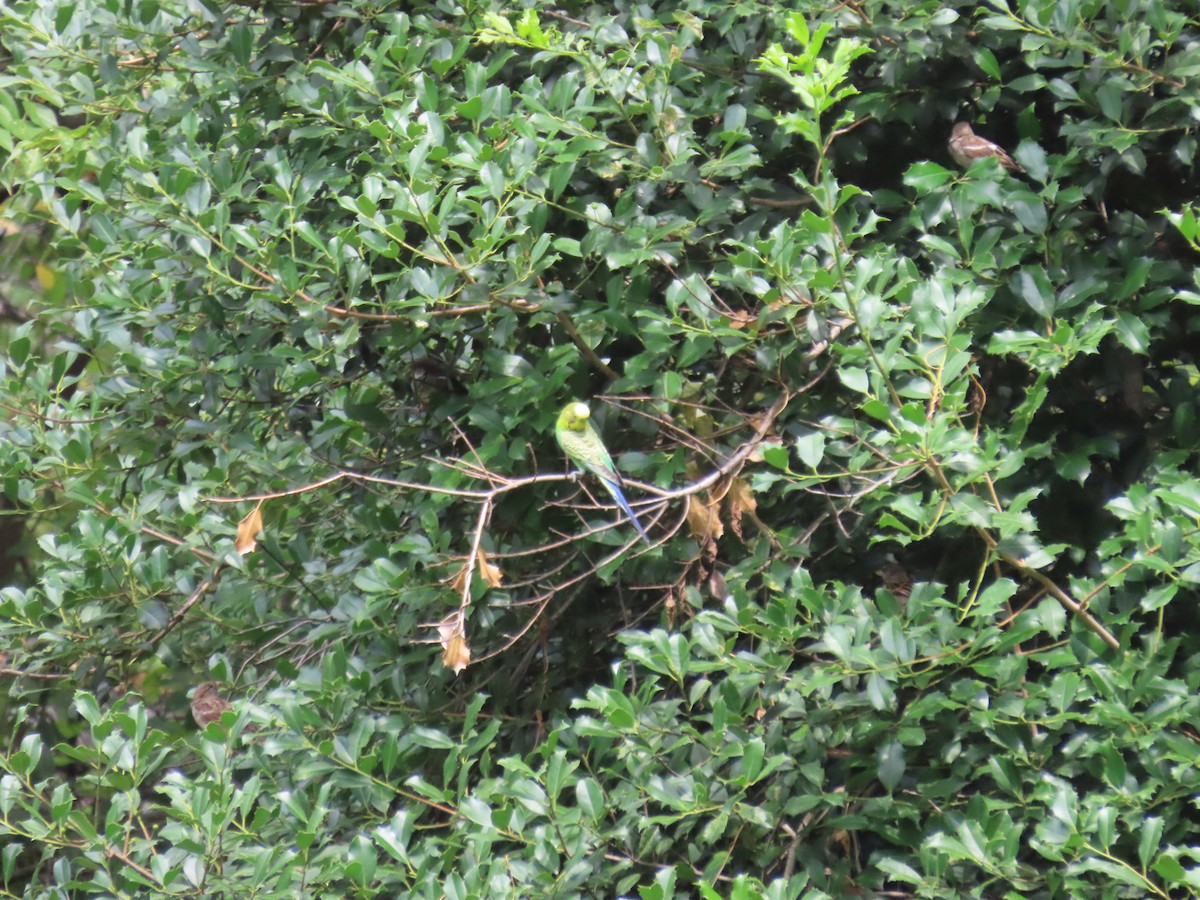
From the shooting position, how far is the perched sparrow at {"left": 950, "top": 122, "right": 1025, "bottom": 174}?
7.88 feet

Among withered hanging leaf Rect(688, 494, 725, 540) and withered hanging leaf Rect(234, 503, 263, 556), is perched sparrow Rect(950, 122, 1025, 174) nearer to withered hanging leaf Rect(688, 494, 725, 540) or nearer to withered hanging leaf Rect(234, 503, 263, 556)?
withered hanging leaf Rect(688, 494, 725, 540)

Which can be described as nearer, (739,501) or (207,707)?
(739,501)

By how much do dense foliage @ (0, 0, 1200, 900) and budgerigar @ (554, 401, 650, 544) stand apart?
7 cm

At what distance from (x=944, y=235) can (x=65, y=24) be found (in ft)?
6.60

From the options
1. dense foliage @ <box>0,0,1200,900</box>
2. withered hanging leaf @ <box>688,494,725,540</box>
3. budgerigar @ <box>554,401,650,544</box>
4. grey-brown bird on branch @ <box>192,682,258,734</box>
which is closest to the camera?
dense foliage @ <box>0,0,1200,900</box>

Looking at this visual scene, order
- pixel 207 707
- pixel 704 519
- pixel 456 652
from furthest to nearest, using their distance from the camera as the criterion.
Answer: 1. pixel 207 707
2. pixel 704 519
3. pixel 456 652

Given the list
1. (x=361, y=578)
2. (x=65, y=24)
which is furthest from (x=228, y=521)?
(x=65, y=24)

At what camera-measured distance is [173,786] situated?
239cm

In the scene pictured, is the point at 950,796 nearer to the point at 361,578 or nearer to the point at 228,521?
the point at 361,578

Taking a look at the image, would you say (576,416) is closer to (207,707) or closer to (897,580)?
(897,580)

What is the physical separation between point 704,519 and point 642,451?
366mm

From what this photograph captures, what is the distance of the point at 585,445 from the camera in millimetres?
2441

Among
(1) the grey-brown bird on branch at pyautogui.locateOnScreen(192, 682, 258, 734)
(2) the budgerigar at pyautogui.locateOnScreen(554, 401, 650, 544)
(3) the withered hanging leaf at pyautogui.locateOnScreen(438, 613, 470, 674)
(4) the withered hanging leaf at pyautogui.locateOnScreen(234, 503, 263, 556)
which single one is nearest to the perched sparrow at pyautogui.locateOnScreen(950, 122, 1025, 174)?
(2) the budgerigar at pyautogui.locateOnScreen(554, 401, 650, 544)

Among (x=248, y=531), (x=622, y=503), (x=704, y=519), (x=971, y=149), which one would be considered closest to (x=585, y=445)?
(x=622, y=503)
